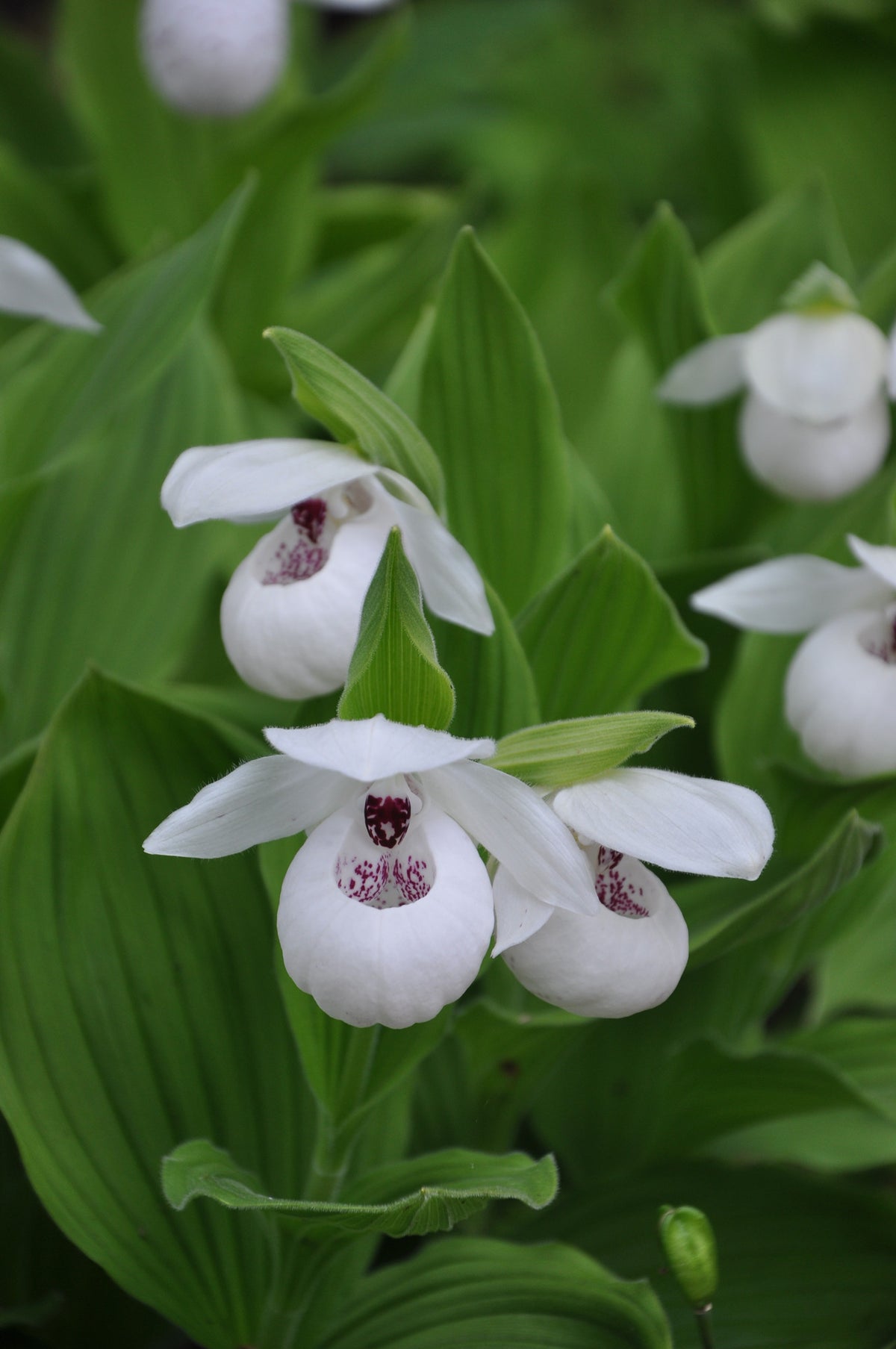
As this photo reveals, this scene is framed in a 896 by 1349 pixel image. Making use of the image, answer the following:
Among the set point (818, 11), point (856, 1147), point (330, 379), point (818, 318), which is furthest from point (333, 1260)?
point (818, 11)

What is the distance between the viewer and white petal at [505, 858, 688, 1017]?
2.32ft

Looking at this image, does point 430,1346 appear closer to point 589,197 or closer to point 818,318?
point 818,318

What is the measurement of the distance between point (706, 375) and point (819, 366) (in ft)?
0.53

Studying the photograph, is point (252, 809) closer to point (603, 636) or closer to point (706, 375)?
point (603, 636)

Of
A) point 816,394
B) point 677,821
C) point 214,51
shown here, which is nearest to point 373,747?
point 677,821

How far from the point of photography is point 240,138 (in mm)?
1936

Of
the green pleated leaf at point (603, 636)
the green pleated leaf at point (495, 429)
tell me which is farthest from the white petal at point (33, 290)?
the green pleated leaf at point (603, 636)

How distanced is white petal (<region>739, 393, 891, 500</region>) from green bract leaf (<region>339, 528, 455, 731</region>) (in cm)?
59

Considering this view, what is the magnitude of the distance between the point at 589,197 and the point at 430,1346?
5.12 ft

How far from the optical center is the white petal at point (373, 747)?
0.61m

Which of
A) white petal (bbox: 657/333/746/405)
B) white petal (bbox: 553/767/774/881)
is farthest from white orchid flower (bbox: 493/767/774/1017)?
white petal (bbox: 657/333/746/405)

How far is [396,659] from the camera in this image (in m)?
0.66

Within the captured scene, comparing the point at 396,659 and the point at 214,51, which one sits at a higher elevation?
the point at 214,51

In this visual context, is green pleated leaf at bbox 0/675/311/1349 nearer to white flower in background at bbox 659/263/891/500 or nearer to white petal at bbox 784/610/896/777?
white petal at bbox 784/610/896/777
